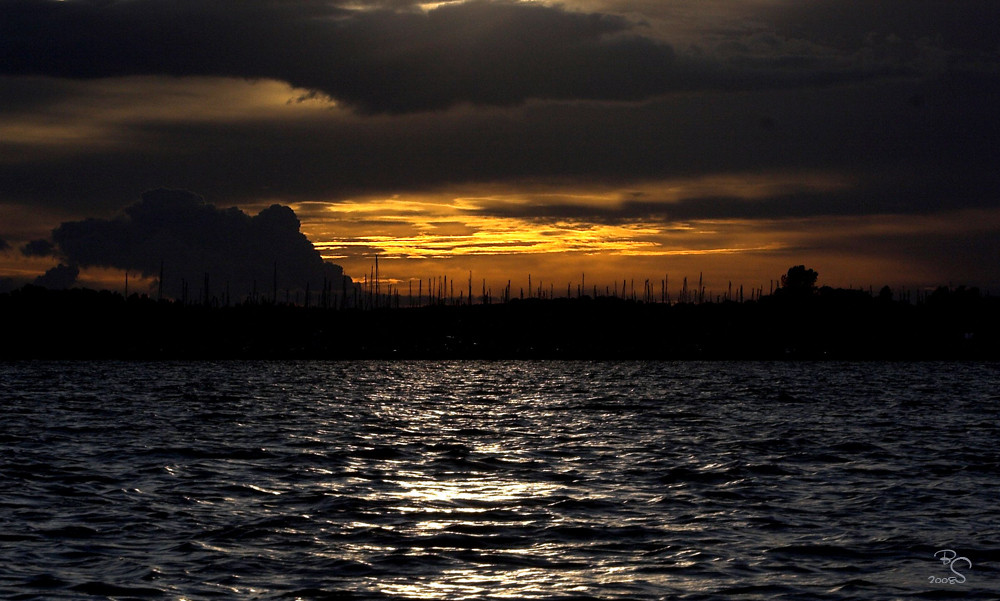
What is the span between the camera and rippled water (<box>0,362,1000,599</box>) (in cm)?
1877

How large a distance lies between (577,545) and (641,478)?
10362 mm

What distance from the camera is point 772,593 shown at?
17922 mm

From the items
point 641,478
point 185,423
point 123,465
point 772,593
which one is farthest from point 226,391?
point 772,593

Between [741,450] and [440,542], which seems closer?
[440,542]

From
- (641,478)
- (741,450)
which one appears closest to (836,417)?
(741,450)

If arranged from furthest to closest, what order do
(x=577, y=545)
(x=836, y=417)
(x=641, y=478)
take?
1. (x=836, y=417)
2. (x=641, y=478)
3. (x=577, y=545)

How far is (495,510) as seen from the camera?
25.9 meters

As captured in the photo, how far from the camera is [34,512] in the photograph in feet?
82.8

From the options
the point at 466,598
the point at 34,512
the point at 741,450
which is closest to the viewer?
the point at 466,598

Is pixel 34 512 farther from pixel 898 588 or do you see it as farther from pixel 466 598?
pixel 898 588

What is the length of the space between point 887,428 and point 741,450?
15.2 m

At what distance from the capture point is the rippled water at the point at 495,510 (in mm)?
18766

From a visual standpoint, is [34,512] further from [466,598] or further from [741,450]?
[741,450]

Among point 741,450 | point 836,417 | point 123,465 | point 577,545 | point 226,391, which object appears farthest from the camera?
point 226,391
